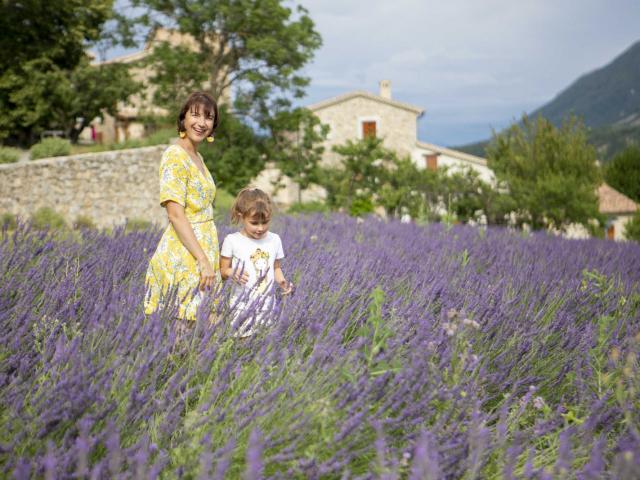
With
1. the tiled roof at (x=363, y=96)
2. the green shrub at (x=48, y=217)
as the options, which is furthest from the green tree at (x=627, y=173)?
the green shrub at (x=48, y=217)

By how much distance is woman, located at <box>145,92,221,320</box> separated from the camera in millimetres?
2379

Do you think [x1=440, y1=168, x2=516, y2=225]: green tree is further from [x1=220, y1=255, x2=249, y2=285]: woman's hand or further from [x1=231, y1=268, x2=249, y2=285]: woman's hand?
[x1=231, y1=268, x2=249, y2=285]: woman's hand

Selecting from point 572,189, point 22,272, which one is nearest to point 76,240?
point 22,272

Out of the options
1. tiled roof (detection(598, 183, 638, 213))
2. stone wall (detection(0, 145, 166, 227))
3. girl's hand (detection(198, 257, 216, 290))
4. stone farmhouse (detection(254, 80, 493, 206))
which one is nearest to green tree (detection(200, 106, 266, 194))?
stone wall (detection(0, 145, 166, 227))

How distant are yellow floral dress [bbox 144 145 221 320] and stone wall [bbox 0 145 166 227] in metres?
9.77

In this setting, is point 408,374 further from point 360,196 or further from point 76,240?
point 360,196

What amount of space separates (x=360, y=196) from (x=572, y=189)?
809cm

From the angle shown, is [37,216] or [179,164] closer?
[179,164]

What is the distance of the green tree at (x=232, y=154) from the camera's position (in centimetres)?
2095

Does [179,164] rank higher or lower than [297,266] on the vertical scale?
higher

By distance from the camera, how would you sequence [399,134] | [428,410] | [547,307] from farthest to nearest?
[399,134] → [547,307] → [428,410]

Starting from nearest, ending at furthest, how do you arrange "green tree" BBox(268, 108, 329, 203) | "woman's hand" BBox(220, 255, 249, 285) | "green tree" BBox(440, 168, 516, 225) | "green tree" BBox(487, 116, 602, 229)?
"woman's hand" BBox(220, 255, 249, 285)
"green tree" BBox(487, 116, 602, 229)
"green tree" BBox(440, 168, 516, 225)
"green tree" BBox(268, 108, 329, 203)

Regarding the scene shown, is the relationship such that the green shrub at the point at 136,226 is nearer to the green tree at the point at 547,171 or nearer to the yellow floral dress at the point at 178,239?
the yellow floral dress at the point at 178,239

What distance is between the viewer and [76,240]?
426 cm
